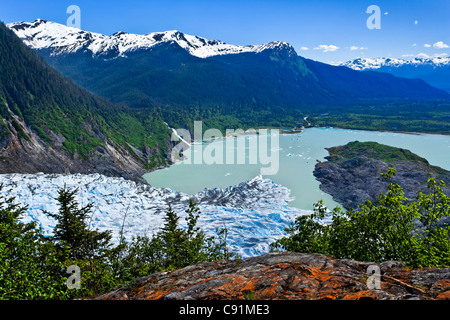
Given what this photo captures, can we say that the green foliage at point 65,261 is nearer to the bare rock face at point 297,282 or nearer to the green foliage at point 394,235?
the bare rock face at point 297,282

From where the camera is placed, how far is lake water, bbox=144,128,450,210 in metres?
76.8

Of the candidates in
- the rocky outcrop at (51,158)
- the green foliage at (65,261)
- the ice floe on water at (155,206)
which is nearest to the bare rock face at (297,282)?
the green foliage at (65,261)

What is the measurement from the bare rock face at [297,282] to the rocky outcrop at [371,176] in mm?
55081

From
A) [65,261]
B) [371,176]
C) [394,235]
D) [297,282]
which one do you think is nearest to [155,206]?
[65,261]

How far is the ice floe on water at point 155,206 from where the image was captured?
50.2 m

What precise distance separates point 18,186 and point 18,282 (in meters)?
56.3

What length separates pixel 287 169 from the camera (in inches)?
3772

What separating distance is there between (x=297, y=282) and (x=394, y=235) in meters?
7.63

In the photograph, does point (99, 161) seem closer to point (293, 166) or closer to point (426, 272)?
point (293, 166)

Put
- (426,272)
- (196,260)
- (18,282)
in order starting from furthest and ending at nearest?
(196,260) → (18,282) → (426,272)

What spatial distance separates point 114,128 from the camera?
117 metres

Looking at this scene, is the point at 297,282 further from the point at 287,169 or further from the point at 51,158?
the point at 287,169
